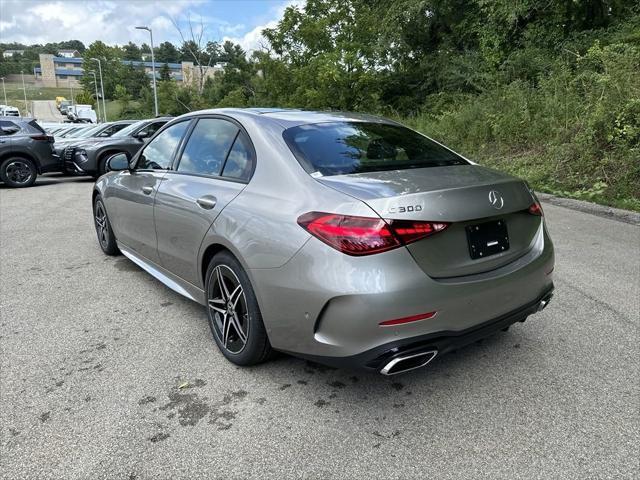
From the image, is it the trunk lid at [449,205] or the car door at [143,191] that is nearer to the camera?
the trunk lid at [449,205]

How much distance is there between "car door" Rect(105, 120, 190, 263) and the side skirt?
7cm

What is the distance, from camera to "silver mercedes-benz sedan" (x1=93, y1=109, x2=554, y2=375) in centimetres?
233

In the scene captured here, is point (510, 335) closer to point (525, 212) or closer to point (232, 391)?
point (525, 212)

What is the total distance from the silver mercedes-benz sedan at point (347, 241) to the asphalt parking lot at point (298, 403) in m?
0.35

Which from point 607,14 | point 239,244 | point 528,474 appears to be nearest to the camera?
point 528,474

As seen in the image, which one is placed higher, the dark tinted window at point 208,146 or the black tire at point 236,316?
the dark tinted window at point 208,146

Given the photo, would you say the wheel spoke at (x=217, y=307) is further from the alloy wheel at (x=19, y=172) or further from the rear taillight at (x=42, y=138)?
the alloy wheel at (x=19, y=172)

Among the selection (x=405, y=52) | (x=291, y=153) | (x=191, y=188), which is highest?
(x=405, y=52)

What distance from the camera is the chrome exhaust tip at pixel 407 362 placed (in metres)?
2.34

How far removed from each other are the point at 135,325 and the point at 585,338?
3.26 metres

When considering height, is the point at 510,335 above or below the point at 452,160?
below

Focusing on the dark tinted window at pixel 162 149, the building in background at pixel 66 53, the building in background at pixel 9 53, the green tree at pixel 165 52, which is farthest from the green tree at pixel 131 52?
the dark tinted window at pixel 162 149

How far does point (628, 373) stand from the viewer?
2977 mm

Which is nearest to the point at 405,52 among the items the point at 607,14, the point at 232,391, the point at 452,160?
the point at 607,14
